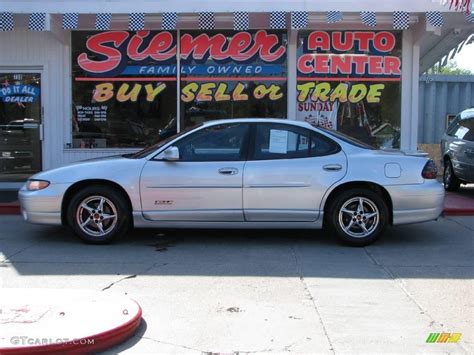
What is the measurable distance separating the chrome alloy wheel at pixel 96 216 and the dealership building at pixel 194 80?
3.99m

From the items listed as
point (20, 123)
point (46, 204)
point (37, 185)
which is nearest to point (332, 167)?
point (46, 204)

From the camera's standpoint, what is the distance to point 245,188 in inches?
274

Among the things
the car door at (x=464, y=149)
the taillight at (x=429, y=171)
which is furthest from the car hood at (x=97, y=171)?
the car door at (x=464, y=149)

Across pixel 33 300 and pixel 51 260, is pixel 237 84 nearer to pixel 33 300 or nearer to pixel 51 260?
pixel 51 260

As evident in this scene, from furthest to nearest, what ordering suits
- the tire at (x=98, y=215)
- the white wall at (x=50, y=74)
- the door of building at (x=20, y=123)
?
the door of building at (x=20, y=123) → the white wall at (x=50, y=74) → the tire at (x=98, y=215)

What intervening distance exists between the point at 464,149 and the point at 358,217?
17.1ft

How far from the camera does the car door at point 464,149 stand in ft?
36.1

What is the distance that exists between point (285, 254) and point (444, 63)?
895cm

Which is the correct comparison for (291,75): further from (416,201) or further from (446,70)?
(446,70)

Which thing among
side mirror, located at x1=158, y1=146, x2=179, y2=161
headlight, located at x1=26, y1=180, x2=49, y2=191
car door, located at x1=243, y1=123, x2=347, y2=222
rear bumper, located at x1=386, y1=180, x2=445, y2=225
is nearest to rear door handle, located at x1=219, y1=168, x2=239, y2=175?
car door, located at x1=243, y1=123, x2=347, y2=222

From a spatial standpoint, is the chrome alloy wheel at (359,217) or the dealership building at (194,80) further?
the dealership building at (194,80)

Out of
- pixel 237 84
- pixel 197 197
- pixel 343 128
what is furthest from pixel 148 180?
pixel 343 128

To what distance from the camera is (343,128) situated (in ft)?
36.3

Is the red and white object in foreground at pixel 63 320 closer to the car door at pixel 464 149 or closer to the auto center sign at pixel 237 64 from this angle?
the auto center sign at pixel 237 64
